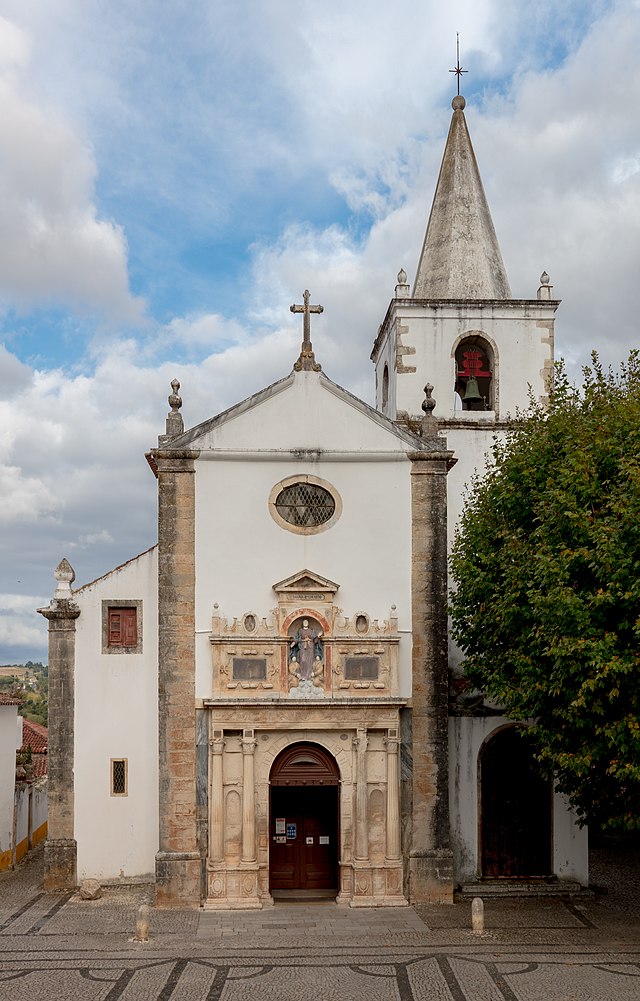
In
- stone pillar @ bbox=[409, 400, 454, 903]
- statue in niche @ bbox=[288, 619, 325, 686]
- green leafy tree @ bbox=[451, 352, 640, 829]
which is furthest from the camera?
statue in niche @ bbox=[288, 619, 325, 686]

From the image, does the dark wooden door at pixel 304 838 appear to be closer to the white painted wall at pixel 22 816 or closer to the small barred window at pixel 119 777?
the small barred window at pixel 119 777

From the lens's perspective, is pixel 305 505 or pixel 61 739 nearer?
pixel 305 505

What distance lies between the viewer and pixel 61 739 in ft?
73.7

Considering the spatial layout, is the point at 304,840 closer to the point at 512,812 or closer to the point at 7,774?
the point at 512,812

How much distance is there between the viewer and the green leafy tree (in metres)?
16.1

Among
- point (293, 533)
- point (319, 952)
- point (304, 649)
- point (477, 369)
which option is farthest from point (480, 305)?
point (319, 952)

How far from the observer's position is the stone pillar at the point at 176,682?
66.4ft

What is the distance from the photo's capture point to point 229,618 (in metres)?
21.1

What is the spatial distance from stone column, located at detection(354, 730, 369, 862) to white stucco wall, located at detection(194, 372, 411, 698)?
64.4 inches

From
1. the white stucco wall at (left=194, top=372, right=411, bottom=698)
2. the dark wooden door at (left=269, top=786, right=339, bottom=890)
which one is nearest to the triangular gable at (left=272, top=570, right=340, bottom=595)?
the white stucco wall at (left=194, top=372, right=411, bottom=698)

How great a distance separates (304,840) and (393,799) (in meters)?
2.39

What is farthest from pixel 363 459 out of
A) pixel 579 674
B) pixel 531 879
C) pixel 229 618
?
pixel 531 879

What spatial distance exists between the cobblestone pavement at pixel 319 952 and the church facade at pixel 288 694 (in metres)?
1.07

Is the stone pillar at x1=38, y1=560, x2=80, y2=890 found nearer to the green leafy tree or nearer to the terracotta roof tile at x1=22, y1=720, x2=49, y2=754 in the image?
the green leafy tree
